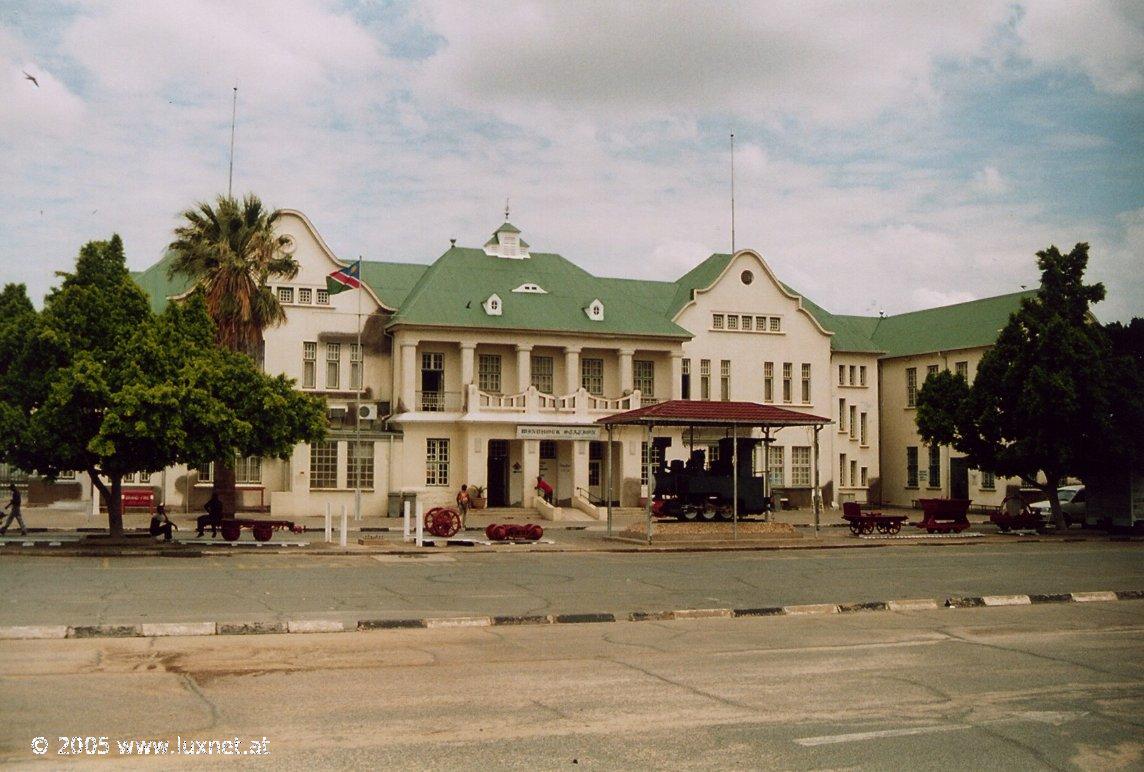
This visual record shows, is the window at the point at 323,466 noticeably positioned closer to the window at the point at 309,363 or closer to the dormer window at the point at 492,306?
the window at the point at 309,363

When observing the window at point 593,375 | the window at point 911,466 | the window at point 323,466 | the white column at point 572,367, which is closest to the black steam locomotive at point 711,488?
the white column at point 572,367

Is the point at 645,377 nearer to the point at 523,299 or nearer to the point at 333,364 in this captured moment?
the point at 523,299

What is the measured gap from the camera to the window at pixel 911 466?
191 feet

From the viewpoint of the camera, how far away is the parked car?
146 feet

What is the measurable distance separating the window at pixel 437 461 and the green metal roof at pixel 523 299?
5.20m

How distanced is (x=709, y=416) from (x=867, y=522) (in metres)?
7.77

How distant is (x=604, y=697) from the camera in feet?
33.5

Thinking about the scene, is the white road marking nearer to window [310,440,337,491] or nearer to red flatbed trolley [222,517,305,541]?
red flatbed trolley [222,517,305,541]

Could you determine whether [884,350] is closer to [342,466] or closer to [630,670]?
[342,466]

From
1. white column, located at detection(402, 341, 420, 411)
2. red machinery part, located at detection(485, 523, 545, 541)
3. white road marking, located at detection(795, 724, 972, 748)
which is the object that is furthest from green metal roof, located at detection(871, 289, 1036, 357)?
white road marking, located at detection(795, 724, 972, 748)

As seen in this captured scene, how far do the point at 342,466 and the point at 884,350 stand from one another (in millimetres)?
31205

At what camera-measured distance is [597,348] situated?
50.7 meters

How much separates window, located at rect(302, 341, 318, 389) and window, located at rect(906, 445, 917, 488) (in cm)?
3172

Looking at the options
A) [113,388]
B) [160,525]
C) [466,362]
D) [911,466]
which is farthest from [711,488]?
[911,466]
